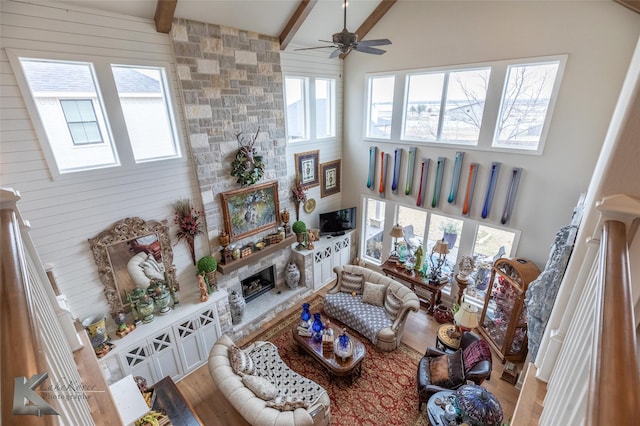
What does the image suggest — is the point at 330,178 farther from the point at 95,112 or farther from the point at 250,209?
the point at 95,112

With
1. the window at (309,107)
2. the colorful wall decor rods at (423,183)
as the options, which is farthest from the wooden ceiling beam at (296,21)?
the colorful wall decor rods at (423,183)

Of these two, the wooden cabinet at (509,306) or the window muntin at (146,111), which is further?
the wooden cabinet at (509,306)

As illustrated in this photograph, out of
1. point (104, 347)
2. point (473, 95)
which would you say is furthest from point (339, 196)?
point (104, 347)

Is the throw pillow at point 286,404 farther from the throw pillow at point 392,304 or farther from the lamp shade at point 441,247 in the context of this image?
the lamp shade at point 441,247

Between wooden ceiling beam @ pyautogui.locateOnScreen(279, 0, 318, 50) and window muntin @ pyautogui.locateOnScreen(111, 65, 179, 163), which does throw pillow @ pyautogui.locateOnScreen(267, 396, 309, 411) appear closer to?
window muntin @ pyautogui.locateOnScreen(111, 65, 179, 163)

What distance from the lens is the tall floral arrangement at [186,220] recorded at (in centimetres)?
462

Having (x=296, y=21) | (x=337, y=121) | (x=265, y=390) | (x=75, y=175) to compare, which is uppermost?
(x=296, y=21)

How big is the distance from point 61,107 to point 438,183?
594 centimetres

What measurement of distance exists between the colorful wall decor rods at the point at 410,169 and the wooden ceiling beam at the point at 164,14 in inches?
181

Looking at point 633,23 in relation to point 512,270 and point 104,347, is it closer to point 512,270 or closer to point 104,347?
point 512,270

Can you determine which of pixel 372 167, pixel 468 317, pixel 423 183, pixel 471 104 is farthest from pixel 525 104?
pixel 468 317

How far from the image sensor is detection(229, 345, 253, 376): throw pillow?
393cm

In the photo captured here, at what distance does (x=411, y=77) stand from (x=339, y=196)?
3.17 m

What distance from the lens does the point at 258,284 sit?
20.6ft
